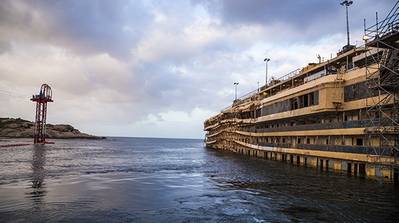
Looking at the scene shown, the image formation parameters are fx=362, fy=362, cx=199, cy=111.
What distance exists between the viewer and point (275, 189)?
32812mm

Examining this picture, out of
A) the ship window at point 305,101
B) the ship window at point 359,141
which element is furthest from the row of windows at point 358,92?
the ship window at point 305,101

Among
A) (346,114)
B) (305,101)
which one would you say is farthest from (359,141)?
(305,101)

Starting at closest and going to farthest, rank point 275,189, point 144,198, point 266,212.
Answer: point 266,212, point 144,198, point 275,189

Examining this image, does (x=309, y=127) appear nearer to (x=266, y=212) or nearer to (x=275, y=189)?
(x=275, y=189)

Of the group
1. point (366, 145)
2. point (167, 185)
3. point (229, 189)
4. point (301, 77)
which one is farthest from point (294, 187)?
point (301, 77)

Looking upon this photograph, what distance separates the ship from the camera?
105 feet

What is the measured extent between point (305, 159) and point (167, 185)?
2564 centimetres

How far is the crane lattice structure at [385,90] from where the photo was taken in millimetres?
30205

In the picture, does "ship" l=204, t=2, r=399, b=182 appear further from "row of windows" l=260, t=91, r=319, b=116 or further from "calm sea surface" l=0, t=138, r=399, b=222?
"calm sea surface" l=0, t=138, r=399, b=222

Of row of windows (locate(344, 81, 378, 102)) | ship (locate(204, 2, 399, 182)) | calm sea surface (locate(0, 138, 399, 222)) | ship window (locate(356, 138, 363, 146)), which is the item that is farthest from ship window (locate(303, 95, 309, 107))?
calm sea surface (locate(0, 138, 399, 222))

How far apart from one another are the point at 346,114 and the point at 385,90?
11172 mm

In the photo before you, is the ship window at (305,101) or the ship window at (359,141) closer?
the ship window at (359,141)

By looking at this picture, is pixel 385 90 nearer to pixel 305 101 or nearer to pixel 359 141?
pixel 359 141

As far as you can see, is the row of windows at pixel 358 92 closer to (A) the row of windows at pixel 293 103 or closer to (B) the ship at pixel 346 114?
(B) the ship at pixel 346 114
